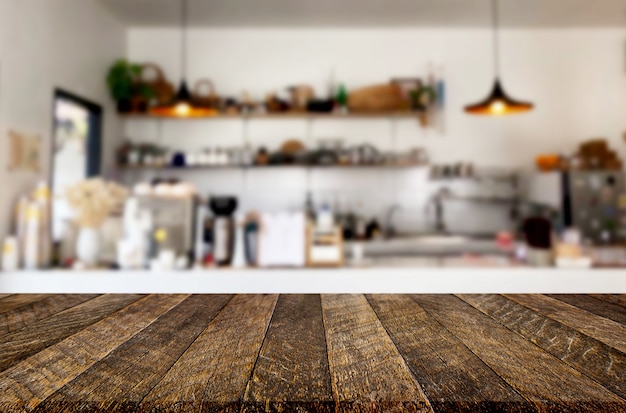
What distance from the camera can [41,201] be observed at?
8.93 feet

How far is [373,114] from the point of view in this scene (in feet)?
14.2

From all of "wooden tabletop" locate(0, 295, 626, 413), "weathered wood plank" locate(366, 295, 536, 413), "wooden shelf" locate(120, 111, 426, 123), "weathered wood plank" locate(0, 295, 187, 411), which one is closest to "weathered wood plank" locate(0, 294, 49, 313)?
"wooden tabletop" locate(0, 295, 626, 413)

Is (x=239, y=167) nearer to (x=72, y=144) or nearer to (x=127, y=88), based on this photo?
(x=127, y=88)

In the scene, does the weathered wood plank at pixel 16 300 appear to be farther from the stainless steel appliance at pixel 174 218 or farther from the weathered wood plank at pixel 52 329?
the stainless steel appliance at pixel 174 218

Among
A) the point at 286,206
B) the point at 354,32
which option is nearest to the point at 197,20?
the point at 354,32

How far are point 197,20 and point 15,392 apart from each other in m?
4.47

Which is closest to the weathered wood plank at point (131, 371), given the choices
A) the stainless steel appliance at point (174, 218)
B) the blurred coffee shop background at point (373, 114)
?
the stainless steel appliance at point (174, 218)

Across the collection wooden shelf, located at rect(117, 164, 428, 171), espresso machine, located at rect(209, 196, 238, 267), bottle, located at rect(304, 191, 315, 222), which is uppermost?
wooden shelf, located at rect(117, 164, 428, 171)

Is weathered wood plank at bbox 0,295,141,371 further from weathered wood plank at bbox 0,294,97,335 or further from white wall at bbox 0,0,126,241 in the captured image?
white wall at bbox 0,0,126,241

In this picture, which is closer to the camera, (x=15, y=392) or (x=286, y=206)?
(x=15, y=392)

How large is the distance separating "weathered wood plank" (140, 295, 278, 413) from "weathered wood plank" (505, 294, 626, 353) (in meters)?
0.54

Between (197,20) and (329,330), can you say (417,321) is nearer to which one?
(329,330)

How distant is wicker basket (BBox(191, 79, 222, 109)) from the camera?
4.28 m

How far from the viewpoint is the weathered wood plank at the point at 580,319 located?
684mm
